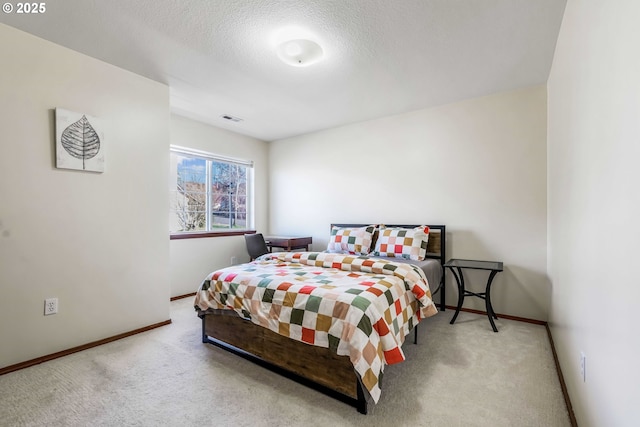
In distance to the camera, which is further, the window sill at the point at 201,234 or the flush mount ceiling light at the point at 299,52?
the window sill at the point at 201,234

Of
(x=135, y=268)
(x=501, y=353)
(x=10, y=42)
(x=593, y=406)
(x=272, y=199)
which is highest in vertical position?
(x=10, y=42)

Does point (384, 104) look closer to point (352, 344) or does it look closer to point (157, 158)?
point (157, 158)

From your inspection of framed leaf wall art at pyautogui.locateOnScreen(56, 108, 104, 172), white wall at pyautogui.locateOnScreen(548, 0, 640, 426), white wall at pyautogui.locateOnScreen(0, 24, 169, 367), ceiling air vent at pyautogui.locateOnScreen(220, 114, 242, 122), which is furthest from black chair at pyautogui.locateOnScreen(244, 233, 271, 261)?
white wall at pyautogui.locateOnScreen(548, 0, 640, 426)

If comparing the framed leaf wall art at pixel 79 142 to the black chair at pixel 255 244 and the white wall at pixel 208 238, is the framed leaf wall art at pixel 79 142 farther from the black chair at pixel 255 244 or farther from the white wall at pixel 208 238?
the black chair at pixel 255 244

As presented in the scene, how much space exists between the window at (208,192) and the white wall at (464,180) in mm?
1290

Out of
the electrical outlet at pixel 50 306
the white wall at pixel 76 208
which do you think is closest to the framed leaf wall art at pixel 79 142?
the white wall at pixel 76 208

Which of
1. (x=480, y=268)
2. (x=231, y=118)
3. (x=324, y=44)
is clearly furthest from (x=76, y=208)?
(x=480, y=268)

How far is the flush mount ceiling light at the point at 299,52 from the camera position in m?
2.15

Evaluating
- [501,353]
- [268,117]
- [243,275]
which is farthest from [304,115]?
[501,353]

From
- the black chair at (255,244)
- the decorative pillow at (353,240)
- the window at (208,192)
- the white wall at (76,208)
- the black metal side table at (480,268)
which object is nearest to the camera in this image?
the white wall at (76,208)

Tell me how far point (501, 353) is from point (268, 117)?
139 inches

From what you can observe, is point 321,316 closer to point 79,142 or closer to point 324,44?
point 324,44

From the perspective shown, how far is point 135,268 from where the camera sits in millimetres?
2730

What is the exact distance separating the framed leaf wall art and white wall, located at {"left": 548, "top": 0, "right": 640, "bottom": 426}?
3.21 m
